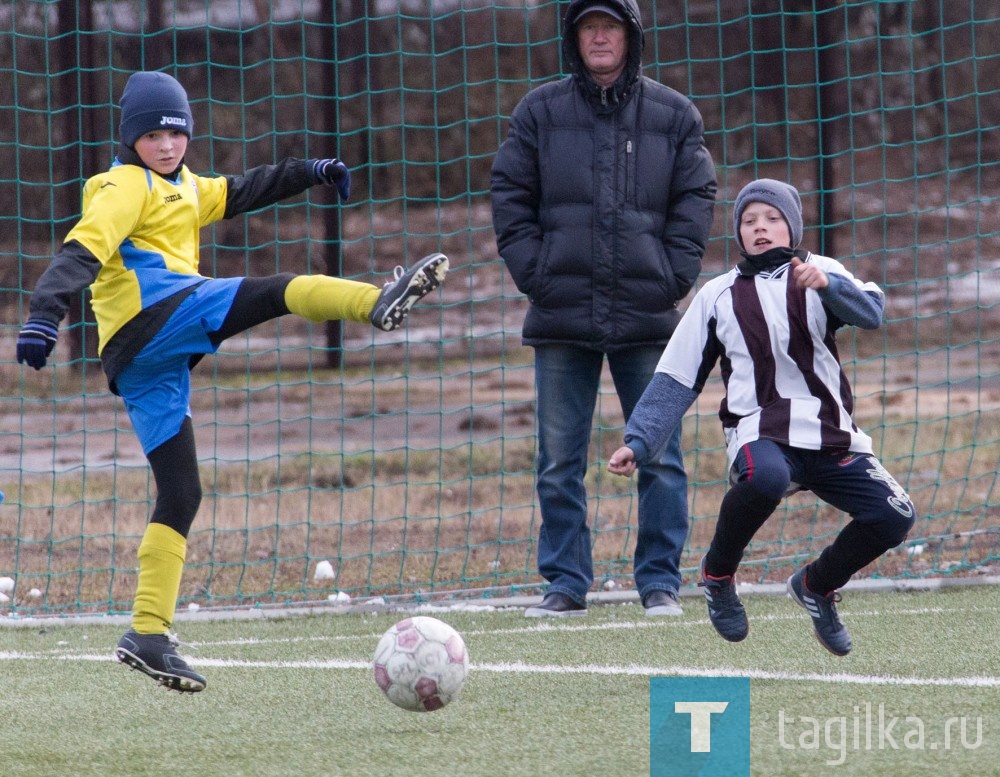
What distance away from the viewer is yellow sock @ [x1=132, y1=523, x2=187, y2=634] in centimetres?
465

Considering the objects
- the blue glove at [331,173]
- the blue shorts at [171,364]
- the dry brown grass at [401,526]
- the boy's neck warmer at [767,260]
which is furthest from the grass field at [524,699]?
the blue glove at [331,173]

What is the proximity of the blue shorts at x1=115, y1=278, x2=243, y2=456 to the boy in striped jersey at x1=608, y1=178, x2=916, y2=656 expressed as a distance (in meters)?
1.29

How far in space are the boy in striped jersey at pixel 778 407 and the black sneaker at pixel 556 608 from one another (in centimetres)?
150

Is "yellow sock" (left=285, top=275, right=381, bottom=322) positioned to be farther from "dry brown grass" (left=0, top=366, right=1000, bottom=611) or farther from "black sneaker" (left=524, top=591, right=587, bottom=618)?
"dry brown grass" (left=0, top=366, right=1000, bottom=611)

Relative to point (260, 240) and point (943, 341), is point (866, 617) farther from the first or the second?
point (260, 240)

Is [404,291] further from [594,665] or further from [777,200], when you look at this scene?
[594,665]

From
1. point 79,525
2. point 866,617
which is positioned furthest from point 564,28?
point 79,525

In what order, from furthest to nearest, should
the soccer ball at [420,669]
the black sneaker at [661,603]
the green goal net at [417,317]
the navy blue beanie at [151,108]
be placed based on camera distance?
the green goal net at [417,317] → the black sneaker at [661,603] → the navy blue beanie at [151,108] → the soccer ball at [420,669]

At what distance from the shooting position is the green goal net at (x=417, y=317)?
7.91 metres

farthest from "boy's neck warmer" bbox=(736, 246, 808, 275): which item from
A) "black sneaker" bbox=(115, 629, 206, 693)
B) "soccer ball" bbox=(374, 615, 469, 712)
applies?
"black sneaker" bbox=(115, 629, 206, 693)

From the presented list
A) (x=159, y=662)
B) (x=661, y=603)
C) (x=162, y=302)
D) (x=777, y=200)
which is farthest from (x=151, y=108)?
(x=661, y=603)

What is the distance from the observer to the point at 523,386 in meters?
14.1

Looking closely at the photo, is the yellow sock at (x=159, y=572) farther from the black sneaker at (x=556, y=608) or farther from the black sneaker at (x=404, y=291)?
the black sneaker at (x=556, y=608)

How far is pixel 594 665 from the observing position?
4949 millimetres
